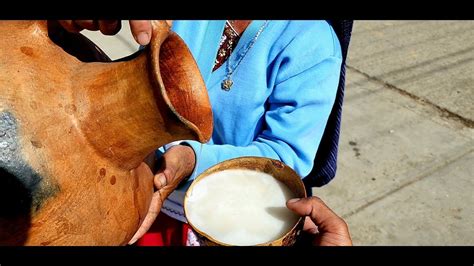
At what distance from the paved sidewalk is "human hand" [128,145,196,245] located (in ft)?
4.89

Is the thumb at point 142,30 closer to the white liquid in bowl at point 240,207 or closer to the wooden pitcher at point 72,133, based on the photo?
the wooden pitcher at point 72,133

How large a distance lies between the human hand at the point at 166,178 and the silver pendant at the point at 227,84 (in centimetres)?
26

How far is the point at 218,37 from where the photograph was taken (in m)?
1.62

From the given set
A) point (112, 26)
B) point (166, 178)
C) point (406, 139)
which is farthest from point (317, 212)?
point (406, 139)

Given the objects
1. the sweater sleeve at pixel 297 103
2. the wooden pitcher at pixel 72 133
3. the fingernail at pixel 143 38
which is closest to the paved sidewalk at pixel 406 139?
the sweater sleeve at pixel 297 103

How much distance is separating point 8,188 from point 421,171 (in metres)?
2.60

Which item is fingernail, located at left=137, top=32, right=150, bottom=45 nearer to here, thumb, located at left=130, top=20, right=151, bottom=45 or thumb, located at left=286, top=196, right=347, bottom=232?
thumb, located at left=130, top=20, right=151, bottom=45

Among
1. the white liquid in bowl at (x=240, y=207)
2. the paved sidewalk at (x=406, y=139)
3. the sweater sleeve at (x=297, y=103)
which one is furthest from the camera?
the paved sidewalk at (x=406, y=139)

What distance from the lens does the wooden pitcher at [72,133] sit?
90 centimetres

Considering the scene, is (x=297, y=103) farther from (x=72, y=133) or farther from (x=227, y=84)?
(x=72, y=133)

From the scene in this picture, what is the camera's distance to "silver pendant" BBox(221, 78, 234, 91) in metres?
1.59
